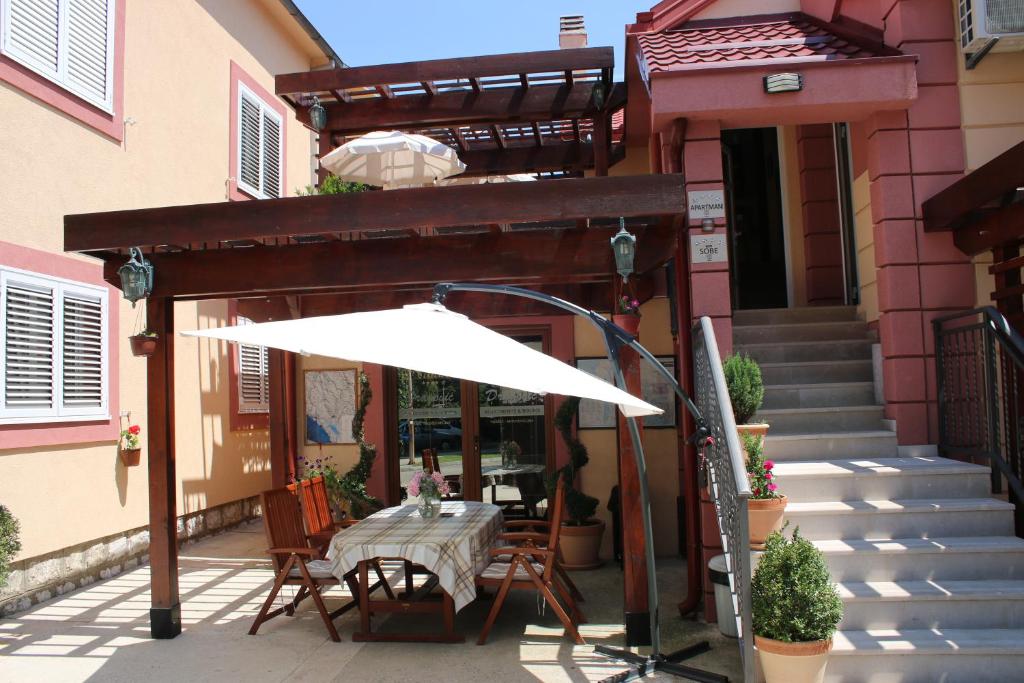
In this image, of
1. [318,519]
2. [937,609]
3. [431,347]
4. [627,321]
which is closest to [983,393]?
[937,609]

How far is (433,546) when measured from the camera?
18.7 feet

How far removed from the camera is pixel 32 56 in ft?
23.9

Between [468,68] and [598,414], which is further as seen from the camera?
[598,414]

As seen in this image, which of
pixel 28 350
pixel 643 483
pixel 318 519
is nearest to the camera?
pixel 643 483

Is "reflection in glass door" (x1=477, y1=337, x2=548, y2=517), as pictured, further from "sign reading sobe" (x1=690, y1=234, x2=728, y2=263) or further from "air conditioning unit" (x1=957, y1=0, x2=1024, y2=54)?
"air conditioning unit" (x1=957, y1=0, x2=1024, y2=54)

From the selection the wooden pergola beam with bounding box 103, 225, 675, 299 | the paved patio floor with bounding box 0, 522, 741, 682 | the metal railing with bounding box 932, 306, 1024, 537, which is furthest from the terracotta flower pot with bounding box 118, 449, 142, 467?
the metal railing with bounding box 932, 306, 1024, 537

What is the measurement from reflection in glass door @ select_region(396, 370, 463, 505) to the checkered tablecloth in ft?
10.0

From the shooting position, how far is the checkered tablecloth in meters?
5.68

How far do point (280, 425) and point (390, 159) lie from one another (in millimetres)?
3259

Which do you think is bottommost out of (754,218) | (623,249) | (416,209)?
(623,249)

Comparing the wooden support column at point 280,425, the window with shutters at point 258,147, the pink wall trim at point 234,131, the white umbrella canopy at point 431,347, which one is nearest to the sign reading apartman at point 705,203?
the white umbrella canopy at point 431,347

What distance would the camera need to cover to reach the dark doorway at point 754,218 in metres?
9.33

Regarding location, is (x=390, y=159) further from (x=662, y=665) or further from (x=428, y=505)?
(x=662, y=665)

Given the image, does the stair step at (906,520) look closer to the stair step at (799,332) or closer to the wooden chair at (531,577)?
the wooden chair at (531,577)
